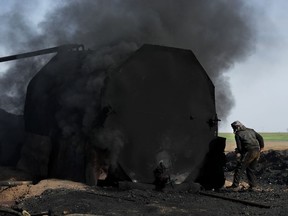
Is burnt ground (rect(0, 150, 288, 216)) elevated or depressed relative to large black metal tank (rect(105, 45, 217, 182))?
depressed

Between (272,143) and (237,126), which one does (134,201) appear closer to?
(237,126)

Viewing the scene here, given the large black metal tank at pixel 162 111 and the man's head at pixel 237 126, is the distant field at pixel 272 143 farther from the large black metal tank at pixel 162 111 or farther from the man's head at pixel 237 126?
the large black metal tank at pixel 162 111

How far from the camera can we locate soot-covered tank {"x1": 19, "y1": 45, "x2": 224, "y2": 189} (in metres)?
7.96

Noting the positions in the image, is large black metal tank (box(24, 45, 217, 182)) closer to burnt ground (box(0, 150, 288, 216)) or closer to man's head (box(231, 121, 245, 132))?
burnt ground (box(0, 150, 288, 216))

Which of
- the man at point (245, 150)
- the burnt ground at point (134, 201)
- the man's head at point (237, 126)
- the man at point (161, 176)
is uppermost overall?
the man's head at point (237, 126)

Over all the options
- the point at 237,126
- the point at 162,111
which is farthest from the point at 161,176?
the point at 237,126

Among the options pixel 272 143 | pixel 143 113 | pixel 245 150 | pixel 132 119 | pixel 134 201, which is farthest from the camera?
pixel 272 143

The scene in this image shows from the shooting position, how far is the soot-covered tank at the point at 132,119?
313 inches

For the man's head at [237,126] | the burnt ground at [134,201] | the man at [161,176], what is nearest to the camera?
the burnt ground at [134,201]

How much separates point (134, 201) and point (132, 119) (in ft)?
5.97

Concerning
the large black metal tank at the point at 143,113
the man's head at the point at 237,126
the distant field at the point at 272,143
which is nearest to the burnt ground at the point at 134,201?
the large black metal tank at the point at 143,113

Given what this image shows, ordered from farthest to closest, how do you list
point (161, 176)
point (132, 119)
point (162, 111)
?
point (162, 111), point (132, 119), point (161, 176)

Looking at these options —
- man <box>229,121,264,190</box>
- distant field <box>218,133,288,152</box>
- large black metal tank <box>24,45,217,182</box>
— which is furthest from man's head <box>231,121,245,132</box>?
distant field <box>218,133,288,152</box>

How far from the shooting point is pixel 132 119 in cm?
812
